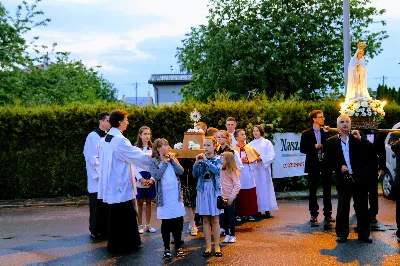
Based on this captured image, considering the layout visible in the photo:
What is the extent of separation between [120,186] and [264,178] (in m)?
4.05

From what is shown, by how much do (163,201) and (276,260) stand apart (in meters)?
1.77

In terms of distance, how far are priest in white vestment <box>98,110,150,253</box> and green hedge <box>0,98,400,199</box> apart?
272 inches

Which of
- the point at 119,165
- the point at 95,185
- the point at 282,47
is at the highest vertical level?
the point at 282,47

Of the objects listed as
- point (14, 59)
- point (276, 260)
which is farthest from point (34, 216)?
point (14, 59)

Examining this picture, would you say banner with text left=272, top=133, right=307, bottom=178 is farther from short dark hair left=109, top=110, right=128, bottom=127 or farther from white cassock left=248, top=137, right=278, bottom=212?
short dark hair left=109, top=110, right=128, bottom=127

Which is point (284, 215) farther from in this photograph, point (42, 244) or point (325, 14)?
point (325, 14)

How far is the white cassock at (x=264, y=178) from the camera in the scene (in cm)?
1109

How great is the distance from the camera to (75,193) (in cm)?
1521

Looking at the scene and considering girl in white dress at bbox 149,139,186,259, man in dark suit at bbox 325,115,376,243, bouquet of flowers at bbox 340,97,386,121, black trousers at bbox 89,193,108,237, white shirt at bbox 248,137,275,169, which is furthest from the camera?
white shirt at bbox 248,137,275,169

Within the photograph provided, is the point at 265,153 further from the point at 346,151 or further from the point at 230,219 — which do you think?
the point at 230,219

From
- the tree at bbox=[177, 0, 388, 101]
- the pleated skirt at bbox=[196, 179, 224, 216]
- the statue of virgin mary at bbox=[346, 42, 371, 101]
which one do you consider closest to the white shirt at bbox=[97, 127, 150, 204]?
the pleated skirt at bbox=[196, 179, 224, 216]

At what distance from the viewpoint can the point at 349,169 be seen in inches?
342

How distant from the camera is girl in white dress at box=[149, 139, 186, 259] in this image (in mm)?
7668

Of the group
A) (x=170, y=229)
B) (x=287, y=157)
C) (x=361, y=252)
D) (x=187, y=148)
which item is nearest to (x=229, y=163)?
(x=187, y=148)
